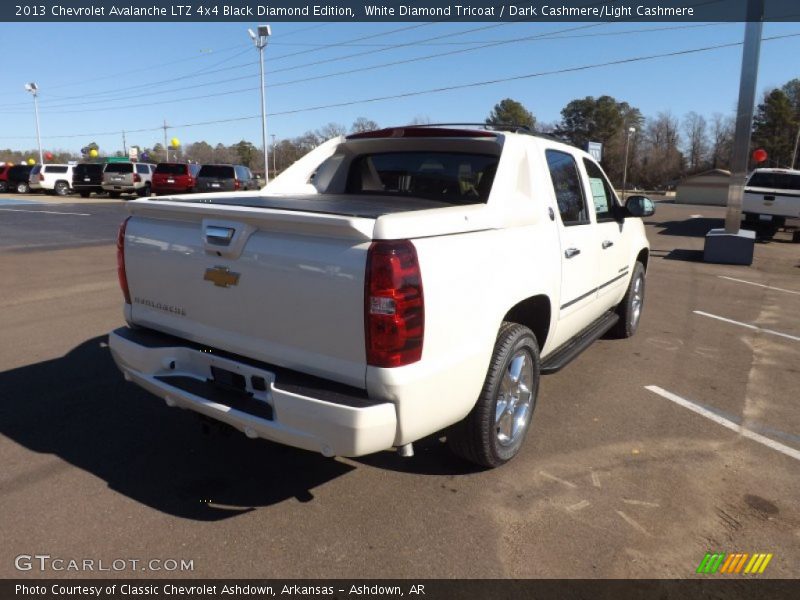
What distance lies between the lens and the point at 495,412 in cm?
317

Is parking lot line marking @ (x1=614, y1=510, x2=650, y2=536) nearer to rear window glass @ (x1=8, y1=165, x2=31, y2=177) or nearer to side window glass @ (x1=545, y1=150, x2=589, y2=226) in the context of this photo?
side window glass @ (x1=545, y1=150, x2=589, y2=226)

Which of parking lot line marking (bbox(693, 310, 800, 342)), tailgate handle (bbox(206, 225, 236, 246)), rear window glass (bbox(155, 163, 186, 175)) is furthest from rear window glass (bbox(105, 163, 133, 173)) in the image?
tailgate handle (bbox(206, 225, 236, 246))

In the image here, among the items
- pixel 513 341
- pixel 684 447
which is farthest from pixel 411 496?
pixel 684 447

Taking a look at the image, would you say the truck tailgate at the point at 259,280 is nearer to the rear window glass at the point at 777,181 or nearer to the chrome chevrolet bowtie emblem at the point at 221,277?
the chrome chevrolet bowtie emblem at the point at 221,277

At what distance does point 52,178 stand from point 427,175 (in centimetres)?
3643

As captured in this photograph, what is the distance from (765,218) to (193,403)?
18.4 metres

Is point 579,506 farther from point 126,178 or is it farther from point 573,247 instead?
point 126,178

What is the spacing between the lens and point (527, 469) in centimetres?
344

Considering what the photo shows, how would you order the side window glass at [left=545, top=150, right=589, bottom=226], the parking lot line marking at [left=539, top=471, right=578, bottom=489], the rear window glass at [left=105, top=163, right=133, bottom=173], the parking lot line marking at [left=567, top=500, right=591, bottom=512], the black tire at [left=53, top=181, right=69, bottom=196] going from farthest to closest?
1. the black tire at [left=53, top=181, right=69, bottom=196]
2. the rear window glass at [left=105, top=163, right=133, bottom=173]
3. the side window glass at [left=545, top=150, right=589, bottom=226]
4. the parking lot line marking at [left=539, top=471, right=578, bottom=489]
5. the parking lot line marking at [left=567, top=500, right=591, bottom=512]

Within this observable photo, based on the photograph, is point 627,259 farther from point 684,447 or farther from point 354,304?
point 354,304

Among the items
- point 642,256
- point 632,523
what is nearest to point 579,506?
point 632,523
